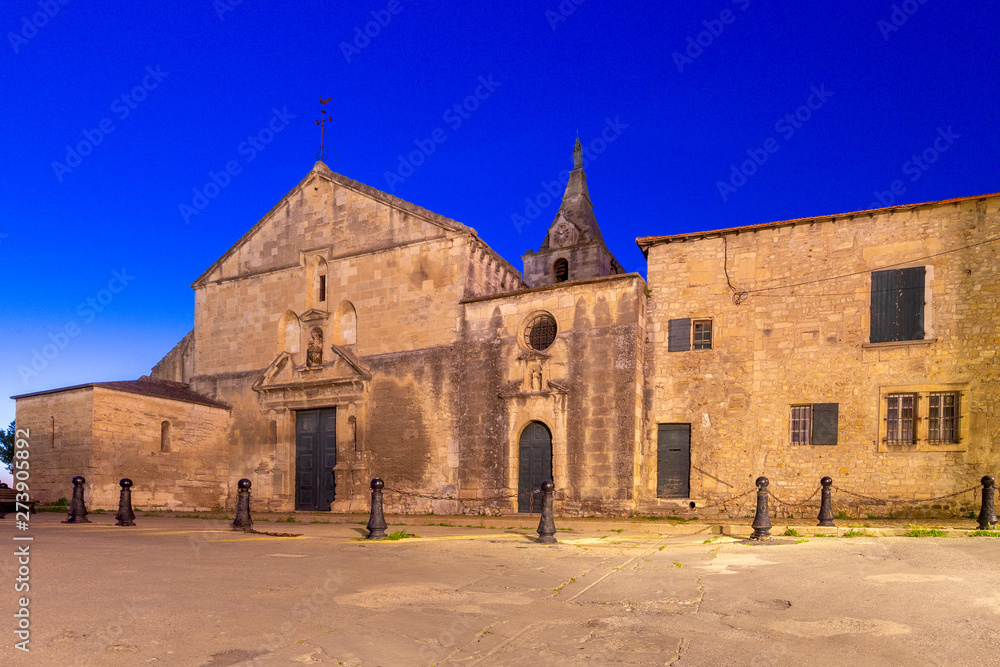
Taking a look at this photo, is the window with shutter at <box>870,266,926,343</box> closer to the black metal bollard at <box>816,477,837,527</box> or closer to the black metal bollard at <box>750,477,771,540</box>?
the black metal bollard at <box>816,477,837,527</box>

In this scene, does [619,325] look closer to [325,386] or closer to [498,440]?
[498,440]

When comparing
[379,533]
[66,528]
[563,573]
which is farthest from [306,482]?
[563,573]

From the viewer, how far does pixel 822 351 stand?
1684 centimetres

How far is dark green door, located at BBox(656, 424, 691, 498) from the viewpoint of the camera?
704 inches

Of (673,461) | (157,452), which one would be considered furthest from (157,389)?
(673,461)

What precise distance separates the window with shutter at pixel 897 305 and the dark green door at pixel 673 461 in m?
4.92

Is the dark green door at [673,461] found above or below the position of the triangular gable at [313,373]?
below

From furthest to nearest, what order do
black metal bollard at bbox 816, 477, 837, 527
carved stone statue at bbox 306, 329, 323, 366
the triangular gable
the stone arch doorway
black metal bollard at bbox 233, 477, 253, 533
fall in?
carved stone statue at bbox 306, 329, 323, 366 < the triangular gable < the stone arch doorway < black metal bollard at bbox 233, 477, 253, 533 < black metal bollard at bbox 816, 477, 837, 527

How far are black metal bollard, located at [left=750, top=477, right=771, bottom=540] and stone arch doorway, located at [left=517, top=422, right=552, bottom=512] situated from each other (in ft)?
24.6

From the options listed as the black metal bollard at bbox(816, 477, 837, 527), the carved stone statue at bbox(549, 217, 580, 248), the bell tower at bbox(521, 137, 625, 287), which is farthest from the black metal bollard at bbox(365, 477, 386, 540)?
the carved stone statue at bbox(549, 217, 580, 248)

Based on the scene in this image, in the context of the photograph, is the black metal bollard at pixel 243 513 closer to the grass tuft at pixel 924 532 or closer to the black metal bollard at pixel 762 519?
the black metal bollard at pixel 762 519

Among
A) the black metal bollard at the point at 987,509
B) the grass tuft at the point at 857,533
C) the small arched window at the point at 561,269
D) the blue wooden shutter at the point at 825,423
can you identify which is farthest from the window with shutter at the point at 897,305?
the small arched window at the point at 561,269

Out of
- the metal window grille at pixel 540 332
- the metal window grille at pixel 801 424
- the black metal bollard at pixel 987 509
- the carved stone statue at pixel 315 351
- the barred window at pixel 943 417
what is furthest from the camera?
the carved stone statue at pixel 315 351

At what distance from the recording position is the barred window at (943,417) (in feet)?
51.0
